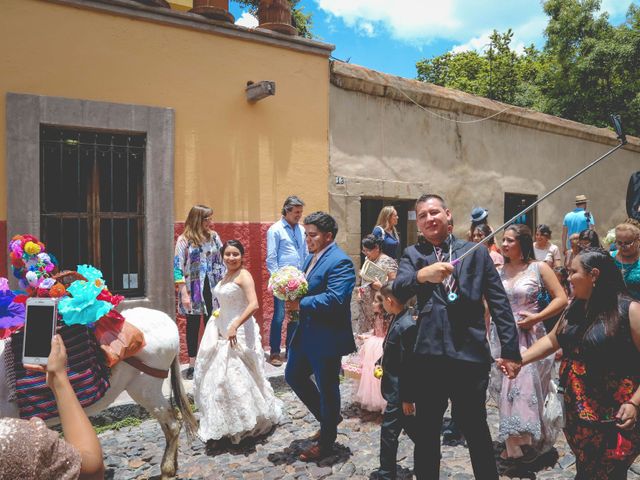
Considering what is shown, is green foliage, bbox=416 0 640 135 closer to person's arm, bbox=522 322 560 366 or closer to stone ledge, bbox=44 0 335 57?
stone ledge, bbox=44 0 335 57

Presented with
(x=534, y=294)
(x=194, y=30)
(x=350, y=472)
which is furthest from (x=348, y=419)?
(x=194, y=30)

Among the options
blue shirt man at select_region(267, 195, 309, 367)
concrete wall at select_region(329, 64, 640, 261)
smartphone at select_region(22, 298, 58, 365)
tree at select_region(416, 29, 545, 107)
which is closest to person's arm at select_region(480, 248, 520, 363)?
smartphone at select_region(22, 298, 58, 365)

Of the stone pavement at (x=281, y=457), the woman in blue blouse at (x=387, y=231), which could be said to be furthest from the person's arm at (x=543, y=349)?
the woman in blue blouse at (x=387, y=231)

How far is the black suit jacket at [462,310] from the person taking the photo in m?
2.95

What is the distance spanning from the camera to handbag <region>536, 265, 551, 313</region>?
4059mm

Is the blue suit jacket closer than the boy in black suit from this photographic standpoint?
No

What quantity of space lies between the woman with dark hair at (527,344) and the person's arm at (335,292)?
1292 millimetres

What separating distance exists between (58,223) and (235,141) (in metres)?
2.42

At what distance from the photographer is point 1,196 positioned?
548 centimetres

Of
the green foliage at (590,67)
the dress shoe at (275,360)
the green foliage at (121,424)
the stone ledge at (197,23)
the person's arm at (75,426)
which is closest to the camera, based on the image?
the person's arm at (75,426)

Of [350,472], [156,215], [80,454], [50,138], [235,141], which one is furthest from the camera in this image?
[235,141]

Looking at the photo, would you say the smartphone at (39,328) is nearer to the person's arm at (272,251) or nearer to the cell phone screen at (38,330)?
the cell phone screen at (38,330)

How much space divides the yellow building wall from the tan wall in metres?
0.57

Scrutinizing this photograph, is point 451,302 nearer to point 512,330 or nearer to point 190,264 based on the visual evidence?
point 512,330
